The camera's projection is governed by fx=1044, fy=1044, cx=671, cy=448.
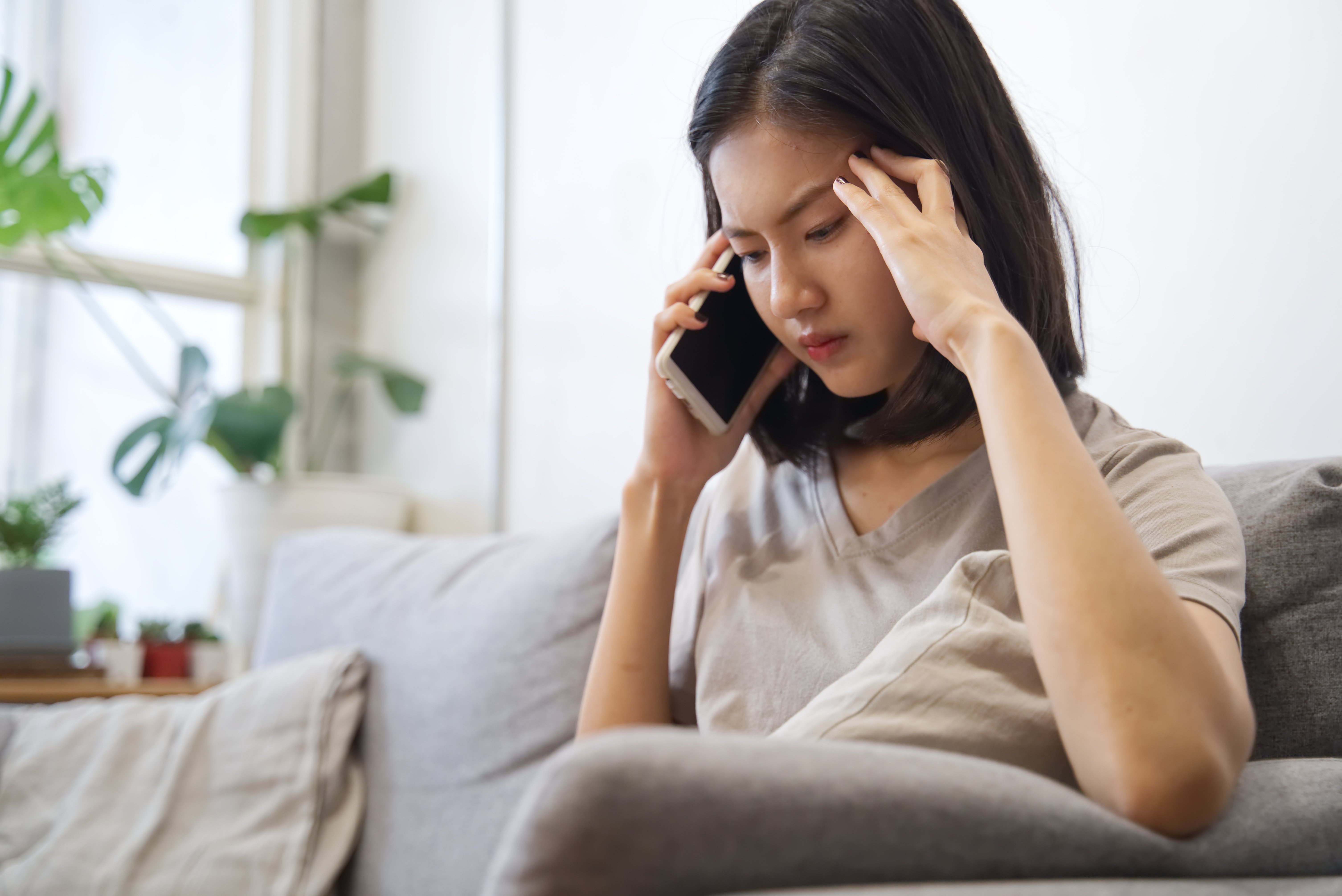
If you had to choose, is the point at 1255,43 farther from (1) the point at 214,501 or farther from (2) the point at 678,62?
(1) the point at 214,501

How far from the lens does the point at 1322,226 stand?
105cm

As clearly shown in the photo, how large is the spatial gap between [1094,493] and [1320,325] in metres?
0.56

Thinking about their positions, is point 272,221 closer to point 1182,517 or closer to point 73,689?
point 73,689

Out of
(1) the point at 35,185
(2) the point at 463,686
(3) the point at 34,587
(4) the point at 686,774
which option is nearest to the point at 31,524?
(3) the point at 34,587

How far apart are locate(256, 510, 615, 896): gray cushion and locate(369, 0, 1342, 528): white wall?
57 cm

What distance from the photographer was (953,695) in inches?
24.5

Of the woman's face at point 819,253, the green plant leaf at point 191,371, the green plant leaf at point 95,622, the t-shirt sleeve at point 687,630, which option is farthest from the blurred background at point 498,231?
the t-shirt sleeve at point 687,630

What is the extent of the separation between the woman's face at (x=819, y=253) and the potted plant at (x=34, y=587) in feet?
5.47

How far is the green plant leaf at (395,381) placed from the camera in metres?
2.51

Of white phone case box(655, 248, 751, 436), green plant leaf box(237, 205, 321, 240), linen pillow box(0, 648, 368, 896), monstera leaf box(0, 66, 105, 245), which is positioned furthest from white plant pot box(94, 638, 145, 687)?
white phone case box(655, 248, 751, 436)

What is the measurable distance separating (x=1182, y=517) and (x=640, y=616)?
49 centimetres

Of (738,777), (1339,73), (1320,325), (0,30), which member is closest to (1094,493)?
(738,777)

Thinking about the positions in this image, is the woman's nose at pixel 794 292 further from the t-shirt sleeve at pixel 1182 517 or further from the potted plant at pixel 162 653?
the potted plant at pixel 162 653

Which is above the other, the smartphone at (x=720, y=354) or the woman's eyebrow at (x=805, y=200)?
the woman's eyebrow at (x=805, y=200)
